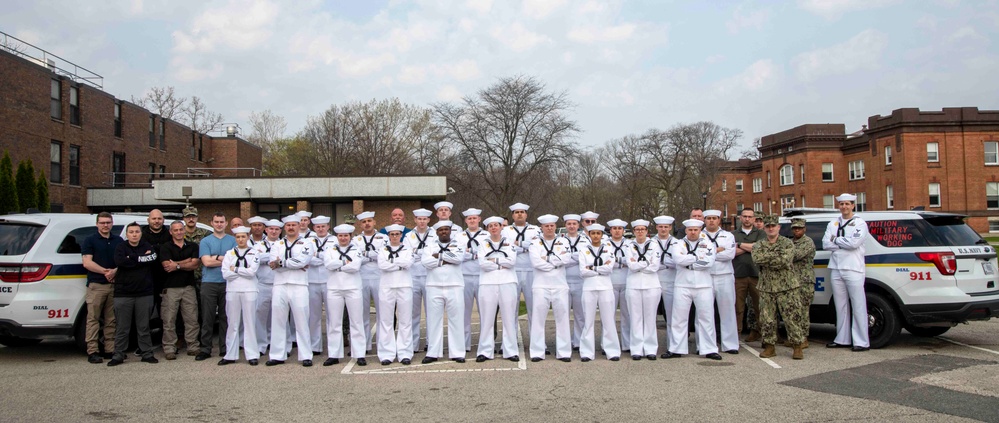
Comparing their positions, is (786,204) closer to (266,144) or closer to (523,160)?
(523,160)

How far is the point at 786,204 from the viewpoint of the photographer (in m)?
62.9

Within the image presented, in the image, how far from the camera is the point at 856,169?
57.7 meters

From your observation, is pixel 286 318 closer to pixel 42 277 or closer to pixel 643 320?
pixel 42 277

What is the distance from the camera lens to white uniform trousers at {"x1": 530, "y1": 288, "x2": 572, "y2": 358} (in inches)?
350

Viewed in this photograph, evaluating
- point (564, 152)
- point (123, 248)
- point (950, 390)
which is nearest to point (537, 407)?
point (950, 390)

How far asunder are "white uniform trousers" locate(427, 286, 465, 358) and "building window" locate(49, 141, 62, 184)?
2833 centimetres

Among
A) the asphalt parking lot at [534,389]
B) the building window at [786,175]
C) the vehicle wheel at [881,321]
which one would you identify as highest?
the building window at [786,175]

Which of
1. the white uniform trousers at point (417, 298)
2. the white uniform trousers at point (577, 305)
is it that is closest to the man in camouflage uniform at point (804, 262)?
the white uniform trousers at point (577, 305)

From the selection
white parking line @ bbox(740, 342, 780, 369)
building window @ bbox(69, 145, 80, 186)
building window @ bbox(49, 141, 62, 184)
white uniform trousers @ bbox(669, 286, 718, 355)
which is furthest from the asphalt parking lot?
building window @ bbox(69, 145, 80, 186)

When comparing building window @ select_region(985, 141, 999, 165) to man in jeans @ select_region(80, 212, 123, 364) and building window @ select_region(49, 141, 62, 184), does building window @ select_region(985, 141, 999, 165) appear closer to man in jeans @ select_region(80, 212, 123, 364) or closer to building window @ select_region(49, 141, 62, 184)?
building window @ select_region(49, 141, 62, 184)

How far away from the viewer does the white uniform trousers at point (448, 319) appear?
29.1ft

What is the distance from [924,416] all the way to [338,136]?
1733 inches

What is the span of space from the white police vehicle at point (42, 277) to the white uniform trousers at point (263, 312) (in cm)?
206

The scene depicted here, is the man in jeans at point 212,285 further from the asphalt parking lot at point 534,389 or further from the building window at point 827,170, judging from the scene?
the building window at point 827,170
